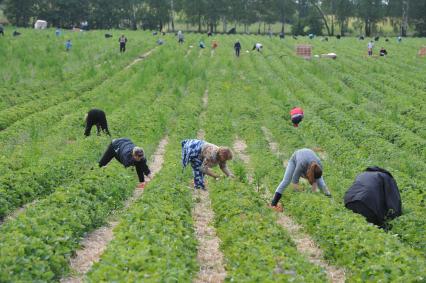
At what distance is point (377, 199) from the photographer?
34.8ft

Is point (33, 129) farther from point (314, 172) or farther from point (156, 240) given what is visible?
point (156, 240)

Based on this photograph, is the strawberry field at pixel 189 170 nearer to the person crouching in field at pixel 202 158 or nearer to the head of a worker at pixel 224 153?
the person crouching in field at pixel 202 158

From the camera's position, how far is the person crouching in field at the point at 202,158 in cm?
1213

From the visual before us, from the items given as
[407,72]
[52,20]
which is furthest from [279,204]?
[52,20]

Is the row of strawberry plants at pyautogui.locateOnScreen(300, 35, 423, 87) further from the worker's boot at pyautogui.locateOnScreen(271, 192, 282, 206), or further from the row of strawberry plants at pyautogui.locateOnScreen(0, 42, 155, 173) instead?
the worker's boot at pyautogui.locateOnScreen(271, 192, 282, 206)

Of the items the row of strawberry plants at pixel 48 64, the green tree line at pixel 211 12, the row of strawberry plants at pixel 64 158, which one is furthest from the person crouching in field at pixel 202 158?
the green tree line at pixel 211 12

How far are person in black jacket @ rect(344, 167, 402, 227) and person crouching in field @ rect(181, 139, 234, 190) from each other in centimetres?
270

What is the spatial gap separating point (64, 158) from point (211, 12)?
83.6 metres

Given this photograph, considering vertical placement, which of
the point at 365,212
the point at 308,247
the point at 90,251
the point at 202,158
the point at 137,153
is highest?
the point at 137,153

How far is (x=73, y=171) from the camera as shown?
13953 mm

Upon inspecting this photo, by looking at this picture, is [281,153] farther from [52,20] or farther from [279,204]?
[52,20]

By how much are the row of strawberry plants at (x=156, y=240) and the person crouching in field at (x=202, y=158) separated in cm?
44

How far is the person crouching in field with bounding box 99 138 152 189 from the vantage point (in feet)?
40.0

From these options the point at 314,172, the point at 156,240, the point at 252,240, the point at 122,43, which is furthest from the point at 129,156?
the point at 122,43
